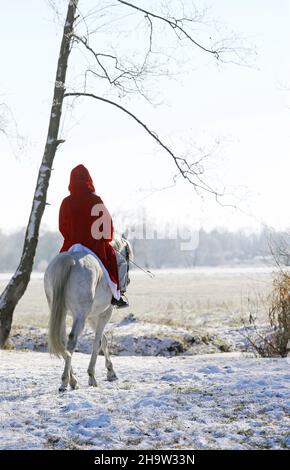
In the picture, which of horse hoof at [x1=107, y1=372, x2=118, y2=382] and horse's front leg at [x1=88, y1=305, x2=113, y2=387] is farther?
horse hoof at [x1=107, y1=372, x2=118, y2=382]

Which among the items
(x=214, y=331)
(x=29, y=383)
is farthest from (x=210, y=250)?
(x=29, y=383)

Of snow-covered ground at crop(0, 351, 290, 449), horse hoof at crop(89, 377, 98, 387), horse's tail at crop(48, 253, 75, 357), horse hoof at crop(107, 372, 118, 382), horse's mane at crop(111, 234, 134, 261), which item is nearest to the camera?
snow-covered ground at crop(0, 351, 290, 449)

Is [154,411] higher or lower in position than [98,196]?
lower

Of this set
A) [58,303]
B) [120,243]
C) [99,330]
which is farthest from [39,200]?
[58,303]

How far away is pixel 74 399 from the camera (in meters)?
6.91

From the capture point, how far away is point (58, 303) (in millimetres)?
7520

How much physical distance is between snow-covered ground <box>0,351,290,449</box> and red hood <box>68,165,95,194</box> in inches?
106

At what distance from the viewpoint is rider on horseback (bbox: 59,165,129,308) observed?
834 cm

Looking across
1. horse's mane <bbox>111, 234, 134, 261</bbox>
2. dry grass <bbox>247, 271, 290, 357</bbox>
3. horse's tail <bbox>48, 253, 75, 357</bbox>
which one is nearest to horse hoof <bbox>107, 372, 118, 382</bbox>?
horse's tail <bbox>48, 253, 75, 357</bbox>

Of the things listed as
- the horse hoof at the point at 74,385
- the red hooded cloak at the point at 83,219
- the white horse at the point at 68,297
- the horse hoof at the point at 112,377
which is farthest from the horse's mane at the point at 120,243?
the horse hoof at the point at 74,385

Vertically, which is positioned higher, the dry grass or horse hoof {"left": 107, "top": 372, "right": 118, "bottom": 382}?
the dry grass

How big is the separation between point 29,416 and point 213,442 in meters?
2.00

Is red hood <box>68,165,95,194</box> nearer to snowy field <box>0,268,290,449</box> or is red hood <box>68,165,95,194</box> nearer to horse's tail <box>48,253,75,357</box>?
horse's tail <box>48,253,75,357</box>
